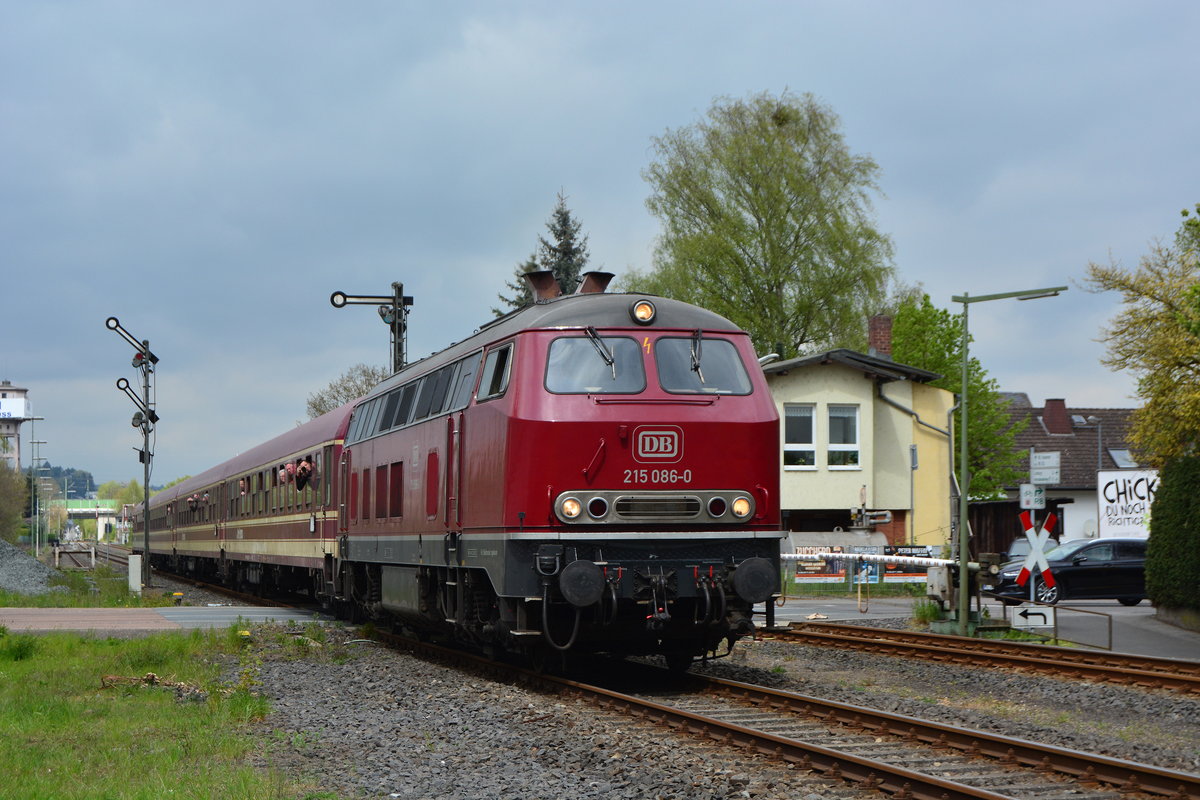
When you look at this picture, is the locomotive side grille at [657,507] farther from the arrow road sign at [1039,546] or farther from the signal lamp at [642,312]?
the arrow road sign at [1039,546]

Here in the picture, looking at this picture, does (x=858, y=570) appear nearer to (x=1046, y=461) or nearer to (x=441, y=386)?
(x=1046, y=461)

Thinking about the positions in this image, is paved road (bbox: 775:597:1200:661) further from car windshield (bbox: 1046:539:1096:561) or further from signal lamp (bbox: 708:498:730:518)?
signal lamp (bbox: 708:498:730:518)

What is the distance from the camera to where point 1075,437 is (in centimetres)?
6525

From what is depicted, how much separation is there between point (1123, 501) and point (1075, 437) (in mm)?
26616

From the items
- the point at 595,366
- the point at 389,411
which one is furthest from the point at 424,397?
the point at 595,366

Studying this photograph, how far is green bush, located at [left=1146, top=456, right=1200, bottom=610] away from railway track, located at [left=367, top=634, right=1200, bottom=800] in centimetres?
1244

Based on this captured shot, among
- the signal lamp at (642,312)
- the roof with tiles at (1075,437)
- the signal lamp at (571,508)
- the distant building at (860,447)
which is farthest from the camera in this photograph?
the roof with tiles at (1075,437)

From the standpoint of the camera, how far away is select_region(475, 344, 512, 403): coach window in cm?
1291

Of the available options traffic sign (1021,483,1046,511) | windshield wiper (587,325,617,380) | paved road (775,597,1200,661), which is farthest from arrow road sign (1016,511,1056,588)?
windshield wiper (587,325,617,380)

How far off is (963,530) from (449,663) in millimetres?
7933

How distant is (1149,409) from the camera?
2775 cm

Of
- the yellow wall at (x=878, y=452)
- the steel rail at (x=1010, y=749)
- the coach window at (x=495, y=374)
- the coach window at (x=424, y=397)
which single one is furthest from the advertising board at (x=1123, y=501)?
the steel rail at (x=1010, y=749)

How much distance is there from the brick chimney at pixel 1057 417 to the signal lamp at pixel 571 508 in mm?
61376

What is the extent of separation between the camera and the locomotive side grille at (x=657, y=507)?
39.5 feet
